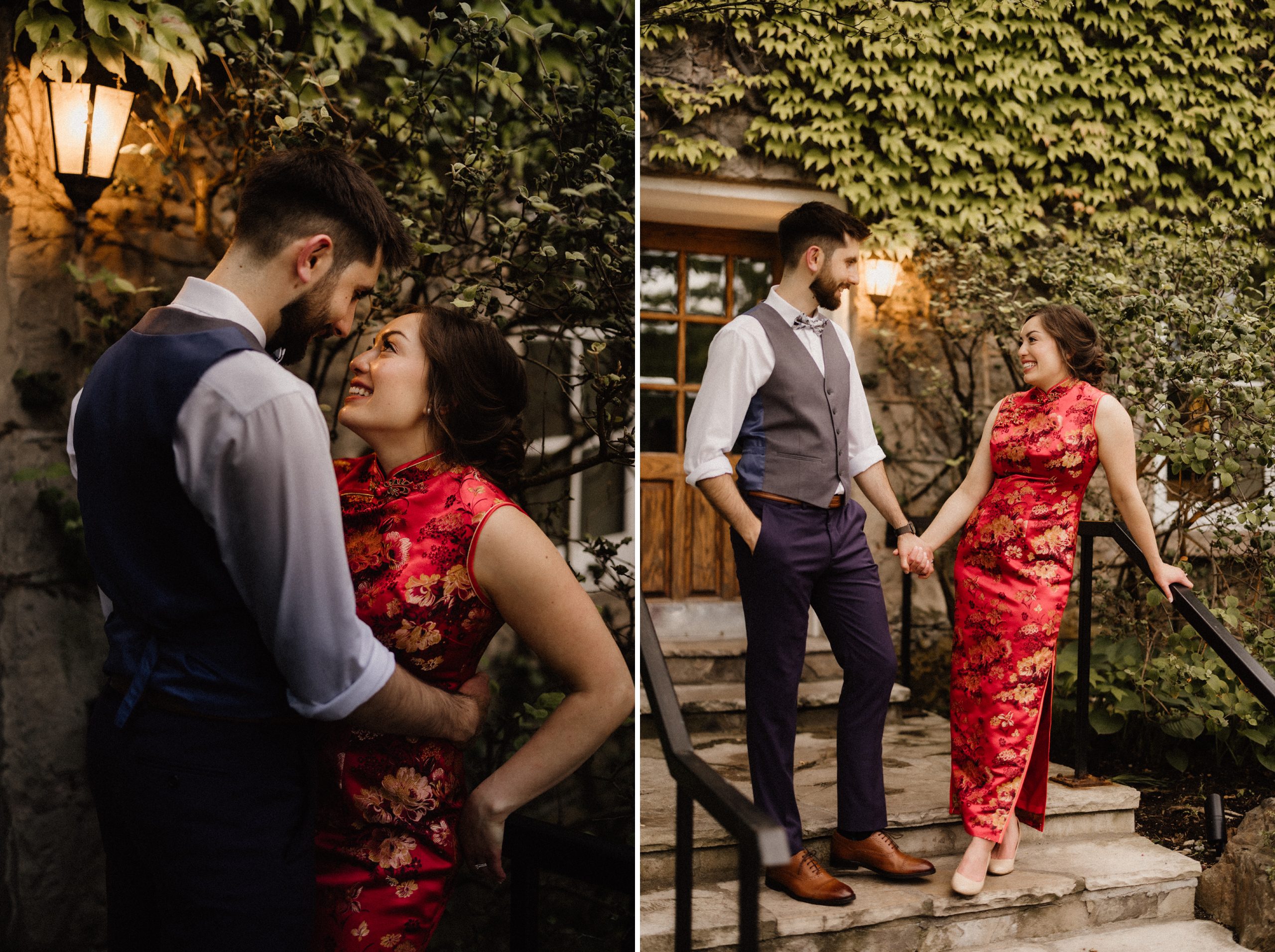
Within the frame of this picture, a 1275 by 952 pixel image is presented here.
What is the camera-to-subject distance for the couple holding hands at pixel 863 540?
230cm

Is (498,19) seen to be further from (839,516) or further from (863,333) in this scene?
(863,333)

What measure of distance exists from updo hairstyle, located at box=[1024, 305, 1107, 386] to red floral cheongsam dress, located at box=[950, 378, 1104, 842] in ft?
0.23

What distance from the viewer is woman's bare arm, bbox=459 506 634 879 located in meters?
1.30

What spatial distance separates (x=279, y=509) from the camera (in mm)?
1031

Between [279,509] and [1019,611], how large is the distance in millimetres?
2172

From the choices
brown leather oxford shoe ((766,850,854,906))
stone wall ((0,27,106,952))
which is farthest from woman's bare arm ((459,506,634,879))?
stone wall ((0,27,106,952))

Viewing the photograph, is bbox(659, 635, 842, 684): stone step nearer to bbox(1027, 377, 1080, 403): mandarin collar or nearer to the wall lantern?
bbox(1027, 377, 1080, 403): mandarin collar

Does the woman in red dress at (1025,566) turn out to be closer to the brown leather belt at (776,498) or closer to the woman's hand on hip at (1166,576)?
the woman's hand on hip at (1166,576)

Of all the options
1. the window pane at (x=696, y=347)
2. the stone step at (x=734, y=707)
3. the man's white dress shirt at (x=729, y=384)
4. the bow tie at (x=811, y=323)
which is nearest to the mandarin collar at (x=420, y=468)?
the man's white dress shirt at (x=729, y=384)

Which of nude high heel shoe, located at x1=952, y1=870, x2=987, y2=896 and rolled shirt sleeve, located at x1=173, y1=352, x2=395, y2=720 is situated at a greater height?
rolled shirt sleeve, located at x1=173, y1=352, x2=395, y2=720

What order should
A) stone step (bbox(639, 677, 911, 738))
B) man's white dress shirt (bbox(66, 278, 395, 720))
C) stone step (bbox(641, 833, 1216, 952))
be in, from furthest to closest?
stone step (bbox(639, 677, 911, 738)) → stone step (bbox(641, 833, 1216, 952)) → man's white dress shirt (bbox(66, 278, 395, 720))

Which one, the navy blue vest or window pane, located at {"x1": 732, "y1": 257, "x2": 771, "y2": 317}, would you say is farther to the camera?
window pane, located at {"x1": 732, "y1": 257, "x2": 771, "y2": 317}

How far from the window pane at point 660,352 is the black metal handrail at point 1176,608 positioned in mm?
2160

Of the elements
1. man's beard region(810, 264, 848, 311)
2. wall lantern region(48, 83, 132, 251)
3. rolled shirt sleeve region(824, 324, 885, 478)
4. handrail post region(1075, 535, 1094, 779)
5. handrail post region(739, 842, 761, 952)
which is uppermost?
wall lantern region(48, 83, 132, 251)
